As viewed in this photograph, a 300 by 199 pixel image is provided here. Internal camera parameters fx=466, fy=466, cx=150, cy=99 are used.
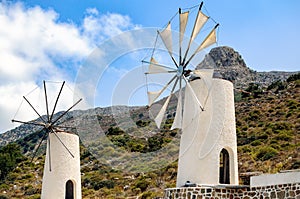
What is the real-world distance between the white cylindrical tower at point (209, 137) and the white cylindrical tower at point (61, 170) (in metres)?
5.79

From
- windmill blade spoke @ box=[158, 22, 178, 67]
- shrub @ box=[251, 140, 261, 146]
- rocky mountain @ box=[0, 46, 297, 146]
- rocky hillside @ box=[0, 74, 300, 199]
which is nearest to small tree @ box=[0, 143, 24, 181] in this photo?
rocky hillside @ box=[0, 74, 300, 199]

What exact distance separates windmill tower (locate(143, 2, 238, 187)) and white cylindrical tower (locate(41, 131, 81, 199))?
16.7 feet

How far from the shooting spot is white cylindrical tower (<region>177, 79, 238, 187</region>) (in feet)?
42.1

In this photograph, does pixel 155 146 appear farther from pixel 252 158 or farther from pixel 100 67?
pixel 100 67

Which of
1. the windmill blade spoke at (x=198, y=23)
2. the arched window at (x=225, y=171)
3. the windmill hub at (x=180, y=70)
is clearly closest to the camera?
the arched window at (x=225, y=171)

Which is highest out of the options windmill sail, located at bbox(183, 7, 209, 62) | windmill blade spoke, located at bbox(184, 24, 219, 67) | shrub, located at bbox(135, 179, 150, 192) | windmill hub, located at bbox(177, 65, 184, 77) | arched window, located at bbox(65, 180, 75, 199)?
windmill sail, located at bbox(183, 7, 209, 62)

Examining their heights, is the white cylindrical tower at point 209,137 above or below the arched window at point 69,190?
above

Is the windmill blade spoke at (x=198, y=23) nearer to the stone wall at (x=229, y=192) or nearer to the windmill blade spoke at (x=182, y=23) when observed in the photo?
the windmill blade spoke at (x=182, y=23)

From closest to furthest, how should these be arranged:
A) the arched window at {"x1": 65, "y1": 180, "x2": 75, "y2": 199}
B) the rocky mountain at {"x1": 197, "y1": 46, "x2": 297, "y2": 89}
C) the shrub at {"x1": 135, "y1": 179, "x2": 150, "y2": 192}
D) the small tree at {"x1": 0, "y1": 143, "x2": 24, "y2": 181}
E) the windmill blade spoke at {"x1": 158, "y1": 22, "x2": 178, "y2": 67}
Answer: the windmill blade spoke at {"x1": 158, "y1": 22, "x2": 178, "y2": 67} → the arched window at {"x1": 65, "y1": 180, "x2": 75, "y2": 199} → the shrub at {"x1": 135, "y1": 179, "x2": 150, "y2": 192} → the small tree at {"x1": 0, "y1": 143, "x2": 24, "y2": 181} → the rocky mountain at {"x1": 197, "y1": 46, "x2": 297, "y2": 89}

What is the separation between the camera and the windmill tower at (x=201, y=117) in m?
12.9

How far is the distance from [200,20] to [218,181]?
15.7 ft

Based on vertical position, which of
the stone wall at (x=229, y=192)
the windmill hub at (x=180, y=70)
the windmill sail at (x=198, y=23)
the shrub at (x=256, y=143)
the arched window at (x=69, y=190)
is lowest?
the arched window at (x=69, y=190)

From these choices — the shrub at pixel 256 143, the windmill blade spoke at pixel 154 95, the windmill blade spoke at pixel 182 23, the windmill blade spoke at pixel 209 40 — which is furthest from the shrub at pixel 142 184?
the windmill blade spoke at pixel 209 40

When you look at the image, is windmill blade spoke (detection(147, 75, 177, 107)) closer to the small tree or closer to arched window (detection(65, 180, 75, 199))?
arched window (detection(65, 180, 75, 199))
